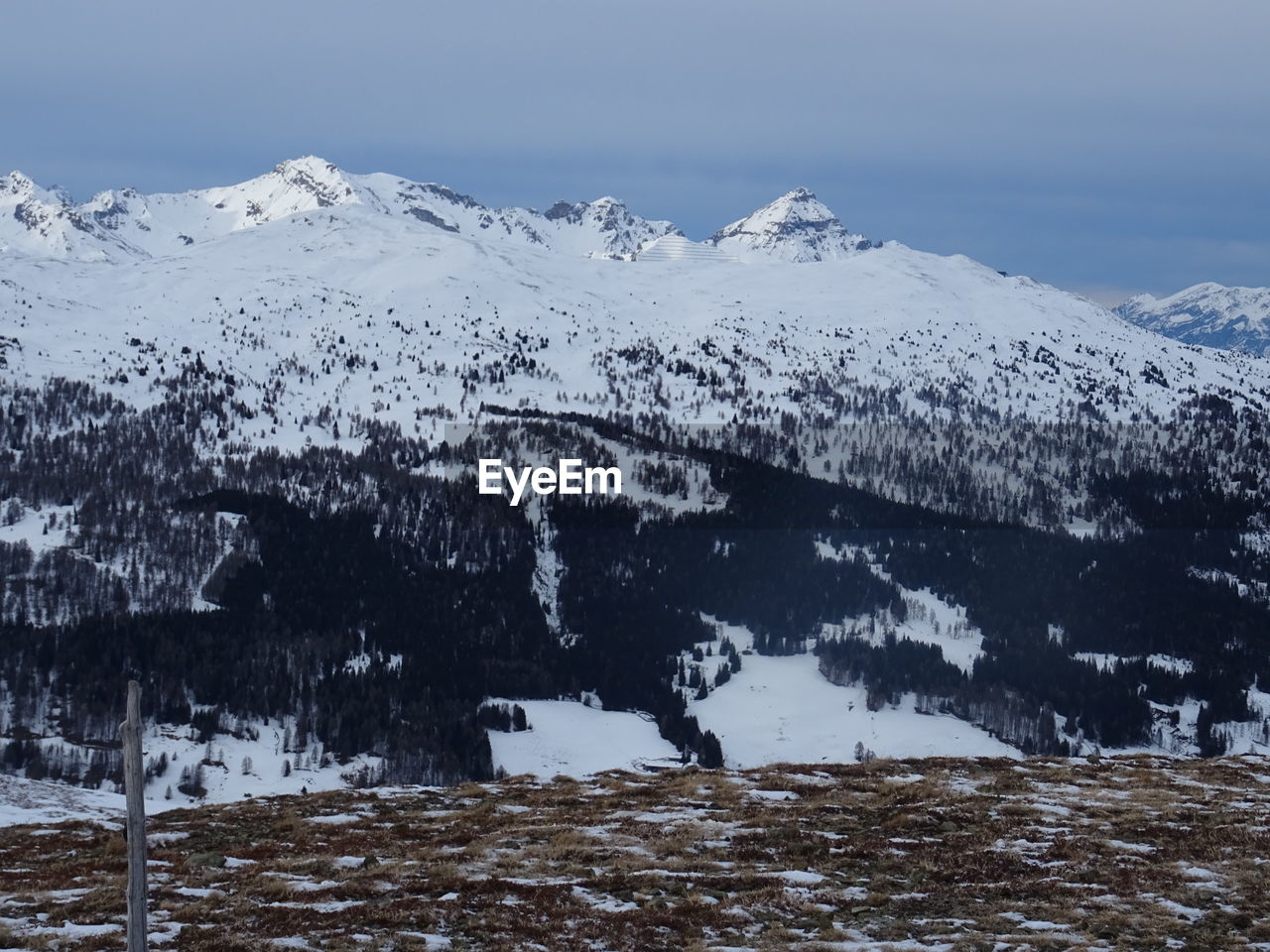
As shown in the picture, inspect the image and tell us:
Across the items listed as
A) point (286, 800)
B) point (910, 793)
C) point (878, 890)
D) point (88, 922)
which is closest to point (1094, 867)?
point (878, 890)

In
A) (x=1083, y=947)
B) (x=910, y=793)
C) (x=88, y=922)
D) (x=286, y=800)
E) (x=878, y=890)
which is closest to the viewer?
(x=1083, y=947)

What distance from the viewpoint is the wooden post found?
20.9 metres

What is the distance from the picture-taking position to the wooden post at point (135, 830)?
68.5 ft

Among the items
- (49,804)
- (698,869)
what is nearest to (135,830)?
(698,869)

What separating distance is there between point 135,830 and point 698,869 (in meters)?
20.3

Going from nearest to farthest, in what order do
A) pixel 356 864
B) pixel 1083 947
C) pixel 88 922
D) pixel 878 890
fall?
pixel 1083 947
pixel 88 922
pixel 878 890
pixel 356 864

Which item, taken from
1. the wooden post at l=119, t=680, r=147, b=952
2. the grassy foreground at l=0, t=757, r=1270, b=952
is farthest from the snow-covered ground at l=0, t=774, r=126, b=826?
the wooden post at l=119, t=680, r=147, b=952

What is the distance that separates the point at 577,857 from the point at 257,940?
1193 centimetres

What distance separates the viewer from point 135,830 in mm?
21016

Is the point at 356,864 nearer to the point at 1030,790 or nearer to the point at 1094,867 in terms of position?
the point at 1094,867

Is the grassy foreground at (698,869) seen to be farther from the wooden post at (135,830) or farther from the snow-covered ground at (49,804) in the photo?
the wooden post at (135,830)

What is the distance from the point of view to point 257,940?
96.4 feet

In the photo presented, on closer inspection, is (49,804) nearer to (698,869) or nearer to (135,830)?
(698,869)

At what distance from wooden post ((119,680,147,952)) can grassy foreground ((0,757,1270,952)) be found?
8729 mm
